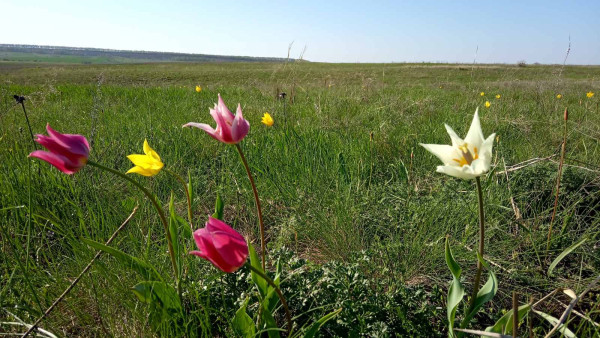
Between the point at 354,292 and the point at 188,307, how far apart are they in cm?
52

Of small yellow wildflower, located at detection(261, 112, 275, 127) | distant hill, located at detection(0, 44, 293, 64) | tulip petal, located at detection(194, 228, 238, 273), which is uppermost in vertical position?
distant hill, located at detection(0, 44, 293, 64)

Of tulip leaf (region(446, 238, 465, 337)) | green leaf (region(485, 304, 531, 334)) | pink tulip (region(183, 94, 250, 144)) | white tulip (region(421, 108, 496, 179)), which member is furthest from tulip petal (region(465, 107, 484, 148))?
pink tulip (region(183, 94, 250, 144))

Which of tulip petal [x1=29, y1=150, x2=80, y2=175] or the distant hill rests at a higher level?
the distant hill

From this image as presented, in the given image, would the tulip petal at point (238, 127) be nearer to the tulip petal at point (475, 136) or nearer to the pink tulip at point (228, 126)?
the pink tulip at point (228, 126)

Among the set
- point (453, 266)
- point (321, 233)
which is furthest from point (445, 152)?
point (321, 233)

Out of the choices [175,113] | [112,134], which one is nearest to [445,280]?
[112,134]

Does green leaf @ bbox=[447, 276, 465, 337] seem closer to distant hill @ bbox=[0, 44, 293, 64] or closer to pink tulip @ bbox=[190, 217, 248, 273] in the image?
pink tulip @ bbox=[190, 217, 248, 273]

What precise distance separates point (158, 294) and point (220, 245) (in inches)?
17.3

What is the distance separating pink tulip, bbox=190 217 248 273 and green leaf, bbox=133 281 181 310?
1.17 feet

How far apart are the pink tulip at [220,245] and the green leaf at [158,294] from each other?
0.36m

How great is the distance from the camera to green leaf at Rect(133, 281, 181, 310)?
3.35 feet

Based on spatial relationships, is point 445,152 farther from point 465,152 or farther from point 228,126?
point 228,126

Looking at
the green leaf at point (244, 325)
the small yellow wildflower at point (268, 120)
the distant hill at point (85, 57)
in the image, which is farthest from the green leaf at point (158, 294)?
the distant hill at point (85, 57)

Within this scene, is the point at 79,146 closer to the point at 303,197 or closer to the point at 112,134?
the point at 303,197
